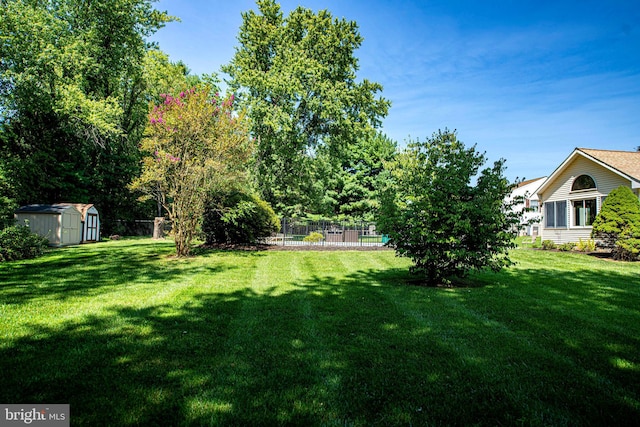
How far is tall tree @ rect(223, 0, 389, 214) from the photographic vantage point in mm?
22172

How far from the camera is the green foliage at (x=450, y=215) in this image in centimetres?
746

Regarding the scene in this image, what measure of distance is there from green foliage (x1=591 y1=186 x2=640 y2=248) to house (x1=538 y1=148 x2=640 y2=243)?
3.80 feet

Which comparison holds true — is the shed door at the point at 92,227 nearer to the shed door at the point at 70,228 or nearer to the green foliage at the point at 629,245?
the shed door at the point at 70,228

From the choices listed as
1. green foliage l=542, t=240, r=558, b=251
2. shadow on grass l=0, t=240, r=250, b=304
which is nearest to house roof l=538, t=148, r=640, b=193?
green foliage l=542, t=240, r=558, b=251

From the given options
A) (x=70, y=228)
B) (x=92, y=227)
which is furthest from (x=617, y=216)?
(x=92, y=227)

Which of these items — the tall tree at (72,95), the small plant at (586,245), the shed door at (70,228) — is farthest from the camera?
the tall tree at (72,95)

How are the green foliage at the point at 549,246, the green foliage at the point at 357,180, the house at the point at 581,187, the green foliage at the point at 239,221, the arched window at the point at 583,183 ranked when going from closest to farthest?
1. the green foliage at the point at 239,221
2. the house at the point at 581,187
3. the arched window at the point at 583,183
4. the green foliage at the point at 549,246
5. the green foliage at the point at 357,180

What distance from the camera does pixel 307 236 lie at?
21.2 m

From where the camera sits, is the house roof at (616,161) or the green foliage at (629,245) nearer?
the green foliage at (629,245)

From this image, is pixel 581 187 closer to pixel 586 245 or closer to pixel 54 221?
pixel 586 245

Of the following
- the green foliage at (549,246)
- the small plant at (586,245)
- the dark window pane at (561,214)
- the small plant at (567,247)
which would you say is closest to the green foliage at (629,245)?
the small plant at (586,245)

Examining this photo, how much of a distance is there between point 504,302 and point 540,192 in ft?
61.0

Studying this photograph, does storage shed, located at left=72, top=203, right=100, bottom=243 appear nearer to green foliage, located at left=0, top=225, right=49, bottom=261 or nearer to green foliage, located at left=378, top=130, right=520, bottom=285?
green foliage, located at left=0, top=225, right=49, bottom=261

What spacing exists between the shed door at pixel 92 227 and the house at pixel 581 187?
2745 cm
